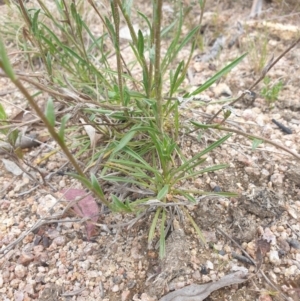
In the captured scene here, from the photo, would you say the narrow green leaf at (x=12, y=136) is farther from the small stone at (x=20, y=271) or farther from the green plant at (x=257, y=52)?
the green plant at (x=257, y=52)

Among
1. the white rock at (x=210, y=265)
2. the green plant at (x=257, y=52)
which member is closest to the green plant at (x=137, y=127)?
the white rock at (x=210, y=265)

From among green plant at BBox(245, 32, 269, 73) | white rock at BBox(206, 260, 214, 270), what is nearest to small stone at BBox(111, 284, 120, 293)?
white rock at BBox(206, 260, 214, 270)

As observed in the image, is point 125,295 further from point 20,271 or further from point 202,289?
point 20,271

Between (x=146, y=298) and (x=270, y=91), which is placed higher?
(x=270, y=91)

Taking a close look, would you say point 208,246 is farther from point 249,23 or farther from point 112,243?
point 249,23

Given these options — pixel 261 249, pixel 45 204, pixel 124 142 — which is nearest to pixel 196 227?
→ pixel 261 249

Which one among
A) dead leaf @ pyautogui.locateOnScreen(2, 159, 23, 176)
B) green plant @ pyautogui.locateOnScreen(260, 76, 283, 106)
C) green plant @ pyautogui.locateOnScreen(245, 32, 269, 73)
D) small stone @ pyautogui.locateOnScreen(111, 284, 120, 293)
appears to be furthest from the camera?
green plant @ pyautogui.locateOnScreen(245, 32, 269, 73)

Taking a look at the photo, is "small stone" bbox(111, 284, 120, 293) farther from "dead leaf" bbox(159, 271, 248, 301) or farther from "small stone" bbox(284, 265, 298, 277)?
"small stone" bbox(284, 265, 298, 277)
